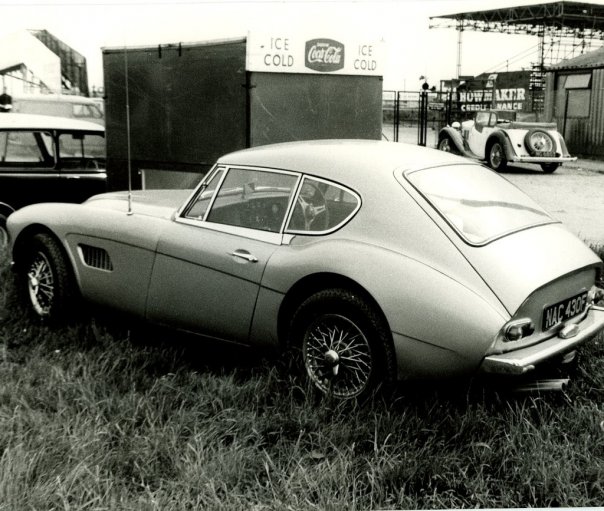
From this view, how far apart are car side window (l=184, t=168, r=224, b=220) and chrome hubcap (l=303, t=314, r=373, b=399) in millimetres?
1082

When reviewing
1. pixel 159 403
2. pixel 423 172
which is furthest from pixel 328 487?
pixel 423 172

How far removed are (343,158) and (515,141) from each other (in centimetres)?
1311

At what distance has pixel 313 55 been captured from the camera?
6.97 m

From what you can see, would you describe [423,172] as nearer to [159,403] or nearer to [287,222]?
[287,222]

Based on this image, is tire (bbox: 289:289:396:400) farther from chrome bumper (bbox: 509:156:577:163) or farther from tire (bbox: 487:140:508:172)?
tire (bbox: 487:140:508:172)

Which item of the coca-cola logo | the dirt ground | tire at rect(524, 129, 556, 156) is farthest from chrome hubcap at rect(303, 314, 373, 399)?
tire at rect(524, 129, 556, 156)

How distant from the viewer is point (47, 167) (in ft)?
25.2

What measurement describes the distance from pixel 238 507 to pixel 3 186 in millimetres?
5764

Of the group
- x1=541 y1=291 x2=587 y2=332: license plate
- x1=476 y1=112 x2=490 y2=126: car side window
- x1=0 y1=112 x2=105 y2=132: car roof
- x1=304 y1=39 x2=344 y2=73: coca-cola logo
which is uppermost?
x1=304 y1=39 x2=344 y2=73: coca-cola logo

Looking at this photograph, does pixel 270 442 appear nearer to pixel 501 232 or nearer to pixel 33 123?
pixel 501 232

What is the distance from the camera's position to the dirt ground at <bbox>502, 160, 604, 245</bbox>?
9070 mm

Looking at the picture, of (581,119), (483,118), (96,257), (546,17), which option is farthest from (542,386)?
(546,17)

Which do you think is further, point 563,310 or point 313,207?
point 313,207

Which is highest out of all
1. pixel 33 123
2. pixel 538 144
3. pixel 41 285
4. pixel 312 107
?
pixel 312 107
